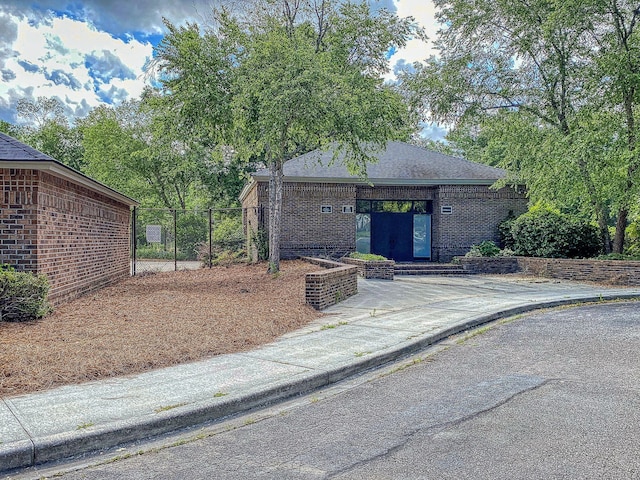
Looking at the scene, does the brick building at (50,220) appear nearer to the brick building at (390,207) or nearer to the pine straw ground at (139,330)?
Answer: the pine straw ground at (139,330)

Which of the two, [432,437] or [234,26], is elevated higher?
[234,26]

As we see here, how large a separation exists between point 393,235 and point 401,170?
289cm

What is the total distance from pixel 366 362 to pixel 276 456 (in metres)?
2.63

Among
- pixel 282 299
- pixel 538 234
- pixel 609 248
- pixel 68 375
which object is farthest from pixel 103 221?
pixel 609 248

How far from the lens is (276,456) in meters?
3.67

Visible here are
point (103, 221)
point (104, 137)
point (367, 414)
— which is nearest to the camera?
point (367, 414)

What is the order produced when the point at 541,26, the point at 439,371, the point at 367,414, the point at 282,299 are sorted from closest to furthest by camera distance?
the point at 367,414 < the point at 439,371 < the point at 282,299 < the point at 541,26

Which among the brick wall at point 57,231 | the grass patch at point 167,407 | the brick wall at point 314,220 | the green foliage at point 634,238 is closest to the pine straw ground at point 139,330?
the brick wall at point 57,231

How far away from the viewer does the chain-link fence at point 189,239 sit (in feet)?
77.8

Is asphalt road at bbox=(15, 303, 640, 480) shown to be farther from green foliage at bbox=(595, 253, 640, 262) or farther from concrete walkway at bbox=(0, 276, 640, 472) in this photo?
green foliage at bbox=(595, 253, 640, 262)

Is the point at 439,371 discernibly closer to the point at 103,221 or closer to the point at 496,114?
the point at 103,221

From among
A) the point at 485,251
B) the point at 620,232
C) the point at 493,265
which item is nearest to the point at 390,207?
the point at 485,251

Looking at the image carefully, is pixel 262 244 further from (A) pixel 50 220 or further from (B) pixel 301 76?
(A) pixel 50 220

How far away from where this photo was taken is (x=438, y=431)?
4105mm
